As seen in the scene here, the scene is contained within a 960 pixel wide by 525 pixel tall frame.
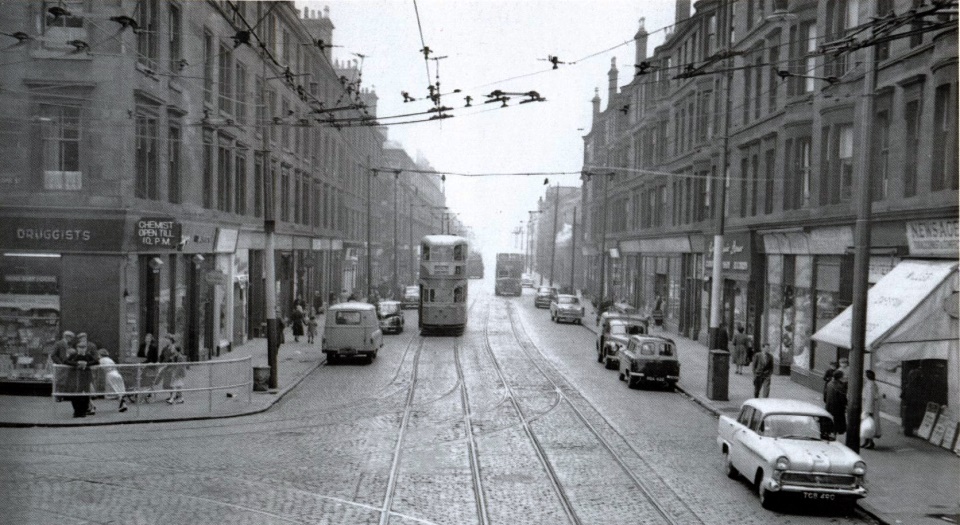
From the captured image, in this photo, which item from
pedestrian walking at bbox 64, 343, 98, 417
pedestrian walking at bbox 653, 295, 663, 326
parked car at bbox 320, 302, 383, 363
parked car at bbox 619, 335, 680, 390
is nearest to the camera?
pedestrian walking at bbox 64, 343, 98, 417

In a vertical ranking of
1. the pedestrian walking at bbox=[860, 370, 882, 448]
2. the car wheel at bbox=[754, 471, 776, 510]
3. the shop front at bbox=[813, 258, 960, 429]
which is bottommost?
the car wheel at bbox=[754, 471, 776, 510]

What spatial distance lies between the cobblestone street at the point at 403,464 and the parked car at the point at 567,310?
25342 millimetres

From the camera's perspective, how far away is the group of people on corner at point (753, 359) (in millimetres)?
21938

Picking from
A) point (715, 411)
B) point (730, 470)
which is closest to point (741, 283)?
point (715, 411)

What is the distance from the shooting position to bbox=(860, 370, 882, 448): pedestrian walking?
16922 mm

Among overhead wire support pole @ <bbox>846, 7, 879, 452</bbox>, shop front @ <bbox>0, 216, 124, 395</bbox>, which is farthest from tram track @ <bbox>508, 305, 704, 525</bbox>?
shop front @ <bbox>0, 216, 124, 395</bbox>

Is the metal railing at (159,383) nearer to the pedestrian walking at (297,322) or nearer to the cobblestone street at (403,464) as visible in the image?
the cobblestone street at (403,464)

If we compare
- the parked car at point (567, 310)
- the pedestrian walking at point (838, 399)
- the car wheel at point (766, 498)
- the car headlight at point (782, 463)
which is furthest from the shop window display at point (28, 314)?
the parked car at point (567, 310)

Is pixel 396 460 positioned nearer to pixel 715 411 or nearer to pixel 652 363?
pixel 715 411

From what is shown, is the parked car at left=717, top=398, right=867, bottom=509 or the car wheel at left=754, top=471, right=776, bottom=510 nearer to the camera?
the parked car at left=717, top=398, right=867, bottom=509

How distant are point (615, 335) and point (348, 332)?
9.39 metres

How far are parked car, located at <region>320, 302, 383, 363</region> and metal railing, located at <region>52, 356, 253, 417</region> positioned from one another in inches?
316

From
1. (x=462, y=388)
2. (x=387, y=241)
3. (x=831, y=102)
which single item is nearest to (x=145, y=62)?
(x=462, y=388)

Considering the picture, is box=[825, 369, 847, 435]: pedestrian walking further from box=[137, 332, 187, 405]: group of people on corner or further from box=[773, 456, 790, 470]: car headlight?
box=[137, 332, 187, 405]: group of people on corner
